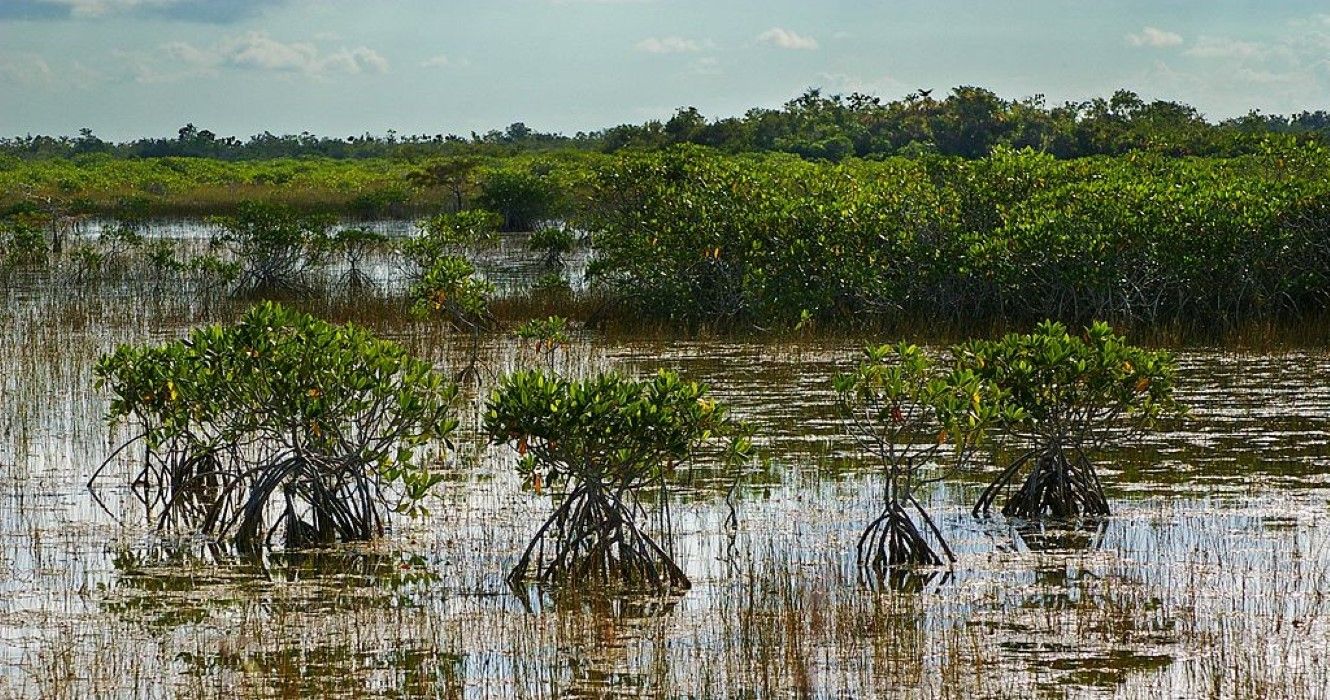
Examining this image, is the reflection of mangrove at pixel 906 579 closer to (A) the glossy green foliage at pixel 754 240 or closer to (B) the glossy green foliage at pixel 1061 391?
(B) the glossy green foliage at pixel 1061 391

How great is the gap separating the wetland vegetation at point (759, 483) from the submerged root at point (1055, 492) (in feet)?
0.05

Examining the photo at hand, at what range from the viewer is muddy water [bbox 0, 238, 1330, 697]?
17.2ft

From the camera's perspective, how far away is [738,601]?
20.3ft

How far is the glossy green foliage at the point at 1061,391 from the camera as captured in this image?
7.37m

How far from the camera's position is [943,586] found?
21.0ft

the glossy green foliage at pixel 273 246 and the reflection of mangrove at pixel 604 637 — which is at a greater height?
the glossy green foliage at pixel 273 246

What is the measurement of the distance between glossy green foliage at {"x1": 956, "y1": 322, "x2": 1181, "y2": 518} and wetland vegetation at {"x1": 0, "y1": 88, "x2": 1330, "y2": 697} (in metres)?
0.02

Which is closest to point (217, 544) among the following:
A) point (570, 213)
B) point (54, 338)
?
point (54, 338)

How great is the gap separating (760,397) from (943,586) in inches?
198

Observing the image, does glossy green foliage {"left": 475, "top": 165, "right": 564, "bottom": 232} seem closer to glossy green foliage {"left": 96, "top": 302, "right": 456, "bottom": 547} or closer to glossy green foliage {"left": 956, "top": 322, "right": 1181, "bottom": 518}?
glossy green foliage {"left": 96, "top": 302, "right": 456, "bottom": 547}

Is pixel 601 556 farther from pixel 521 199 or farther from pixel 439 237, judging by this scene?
pixel 521 199

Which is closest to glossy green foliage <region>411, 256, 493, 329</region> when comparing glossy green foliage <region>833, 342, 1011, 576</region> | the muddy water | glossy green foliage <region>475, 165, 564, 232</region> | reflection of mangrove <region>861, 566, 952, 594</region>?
the muddy water

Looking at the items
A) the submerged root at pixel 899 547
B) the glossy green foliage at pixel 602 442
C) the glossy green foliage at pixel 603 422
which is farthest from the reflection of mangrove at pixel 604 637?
the submerged root at pixel 899 547

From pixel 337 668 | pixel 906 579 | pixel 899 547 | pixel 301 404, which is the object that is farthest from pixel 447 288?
pixel 337 668
